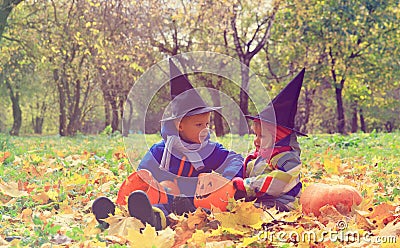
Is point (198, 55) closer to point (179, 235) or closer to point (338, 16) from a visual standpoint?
point (179, 235)

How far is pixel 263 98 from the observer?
138 inches

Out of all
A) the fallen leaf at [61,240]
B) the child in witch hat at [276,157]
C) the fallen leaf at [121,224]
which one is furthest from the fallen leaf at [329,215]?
the fallen leaf at [61,240]

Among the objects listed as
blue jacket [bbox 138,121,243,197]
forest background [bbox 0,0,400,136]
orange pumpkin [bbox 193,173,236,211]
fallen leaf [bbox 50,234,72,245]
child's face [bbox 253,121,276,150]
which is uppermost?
forest background [bbox 0,0,400,136]

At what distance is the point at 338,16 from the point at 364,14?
1.19m

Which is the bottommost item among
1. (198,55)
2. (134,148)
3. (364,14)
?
(134,148)

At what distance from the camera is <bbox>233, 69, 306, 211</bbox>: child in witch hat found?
3561 mm

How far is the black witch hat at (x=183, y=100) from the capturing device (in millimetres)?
3586

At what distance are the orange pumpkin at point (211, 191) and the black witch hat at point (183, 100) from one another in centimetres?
43

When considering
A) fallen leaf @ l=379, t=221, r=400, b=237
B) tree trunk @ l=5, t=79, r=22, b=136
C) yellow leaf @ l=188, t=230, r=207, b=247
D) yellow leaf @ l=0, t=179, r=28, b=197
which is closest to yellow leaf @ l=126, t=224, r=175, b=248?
yellow leaf @ l=188, t=230, r=207, b=247

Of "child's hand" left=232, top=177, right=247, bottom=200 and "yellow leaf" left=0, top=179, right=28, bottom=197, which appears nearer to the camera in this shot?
"child's hand" left=232, top=177, right=247, bottom=200

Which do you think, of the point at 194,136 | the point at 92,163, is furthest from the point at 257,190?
the point at 92,163

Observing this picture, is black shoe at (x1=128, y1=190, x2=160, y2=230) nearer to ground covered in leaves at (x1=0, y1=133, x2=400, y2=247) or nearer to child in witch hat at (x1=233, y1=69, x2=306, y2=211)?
ground covered in leaves at (x1=0, y1=133, x2=400, y2=247)

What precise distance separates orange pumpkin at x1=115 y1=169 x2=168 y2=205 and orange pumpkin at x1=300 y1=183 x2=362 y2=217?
99 cm

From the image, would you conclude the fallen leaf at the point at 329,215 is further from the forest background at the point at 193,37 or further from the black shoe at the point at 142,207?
the forest background at the point at 193,37
